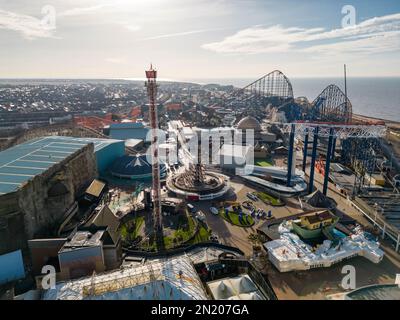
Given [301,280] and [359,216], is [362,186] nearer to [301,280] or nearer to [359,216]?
[359,216]

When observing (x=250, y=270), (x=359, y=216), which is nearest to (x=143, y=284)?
(x=250, y=270)

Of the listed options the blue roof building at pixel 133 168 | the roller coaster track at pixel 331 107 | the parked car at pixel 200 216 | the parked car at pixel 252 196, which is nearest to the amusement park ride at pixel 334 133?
the roller coaster track at pixel 331 107

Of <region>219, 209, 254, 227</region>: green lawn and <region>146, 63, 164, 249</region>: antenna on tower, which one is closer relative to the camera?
<region>146, 63, 164, 249</region>: antenna on tower

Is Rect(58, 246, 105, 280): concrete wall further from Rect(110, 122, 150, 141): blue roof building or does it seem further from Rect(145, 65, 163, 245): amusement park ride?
Rect(110, 122, 150, 141): blue roof building

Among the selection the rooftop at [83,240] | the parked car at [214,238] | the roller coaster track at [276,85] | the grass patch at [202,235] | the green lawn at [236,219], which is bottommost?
the parked car at [214,238]

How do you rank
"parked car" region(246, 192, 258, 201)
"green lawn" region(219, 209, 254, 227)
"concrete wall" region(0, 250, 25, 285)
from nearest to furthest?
1. "concrete wall" region(0, 250, 25, 285)
2. "green lawn" region(219, 209, 254, 227)
3. "parked car" region(246, 192, 258, 201)

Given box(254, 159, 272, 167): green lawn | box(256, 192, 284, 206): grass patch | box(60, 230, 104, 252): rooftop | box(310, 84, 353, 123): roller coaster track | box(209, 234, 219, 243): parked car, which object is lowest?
box(209, 234, 219, 243): parked car

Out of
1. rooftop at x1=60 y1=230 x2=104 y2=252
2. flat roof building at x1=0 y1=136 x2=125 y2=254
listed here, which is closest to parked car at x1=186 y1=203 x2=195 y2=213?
rooftop at x1=60 y1=230 x2=104 y2=252

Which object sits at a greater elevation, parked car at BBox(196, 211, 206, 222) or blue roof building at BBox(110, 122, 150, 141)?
blue roof building at BBox(110, 122, 150, 141)

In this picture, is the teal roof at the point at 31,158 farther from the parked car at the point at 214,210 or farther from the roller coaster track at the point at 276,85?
the roller coaster track at the point at 276,85
